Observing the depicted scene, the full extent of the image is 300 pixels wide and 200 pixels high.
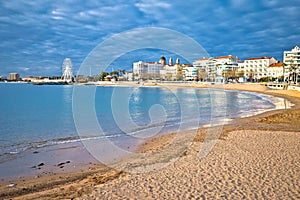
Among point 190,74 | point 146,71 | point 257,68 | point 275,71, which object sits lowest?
point 275,71

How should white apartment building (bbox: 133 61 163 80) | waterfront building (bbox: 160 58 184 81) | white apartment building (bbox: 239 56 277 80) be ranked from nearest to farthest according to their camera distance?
white apartment building (bbox: 239 56 277 80), white apartment building (bbox: 133 61 163 80), waterfront building (bbox: 160 58 184 81)

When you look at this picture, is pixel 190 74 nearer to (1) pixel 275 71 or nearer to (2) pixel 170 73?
(2) pixel 170 73

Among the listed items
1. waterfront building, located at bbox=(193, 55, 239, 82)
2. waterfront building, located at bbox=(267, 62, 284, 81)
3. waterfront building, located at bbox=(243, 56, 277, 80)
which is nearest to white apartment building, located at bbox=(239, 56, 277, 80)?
waterfront building, located at bbox=(243, 56, 277, 80)

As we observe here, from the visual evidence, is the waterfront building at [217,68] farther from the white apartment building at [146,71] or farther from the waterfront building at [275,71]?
the white apartment building at [146,71]

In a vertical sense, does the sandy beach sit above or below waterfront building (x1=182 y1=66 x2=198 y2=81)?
below

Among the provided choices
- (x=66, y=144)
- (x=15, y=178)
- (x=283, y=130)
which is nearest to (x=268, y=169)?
(x=283, y=130)

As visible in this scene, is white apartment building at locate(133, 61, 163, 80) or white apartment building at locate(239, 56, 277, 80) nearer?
white apartment building at locate(239, 56, 277, 80)

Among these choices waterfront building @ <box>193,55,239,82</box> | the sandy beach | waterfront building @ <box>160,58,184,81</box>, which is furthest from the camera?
waterfront building @ <box>160,58,184,81</box>

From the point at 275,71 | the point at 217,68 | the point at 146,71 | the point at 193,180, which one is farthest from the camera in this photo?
the point at 146,71

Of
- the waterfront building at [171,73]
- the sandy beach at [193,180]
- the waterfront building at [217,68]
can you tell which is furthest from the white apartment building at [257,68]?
the sandy beach at [193,180]

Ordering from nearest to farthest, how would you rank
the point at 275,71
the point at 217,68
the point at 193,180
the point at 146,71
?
the point at 193,180, the point at 275,71, the point at 217,68, the point at 146,71

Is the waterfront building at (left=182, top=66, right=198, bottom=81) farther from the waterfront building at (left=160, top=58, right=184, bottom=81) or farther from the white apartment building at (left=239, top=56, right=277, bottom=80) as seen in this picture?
the white apartment building at (left=239, top=56, right=277, bottom=80)

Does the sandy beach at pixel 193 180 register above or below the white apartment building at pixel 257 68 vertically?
below

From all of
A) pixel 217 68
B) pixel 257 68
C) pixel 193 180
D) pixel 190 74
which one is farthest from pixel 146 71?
pixel 193 180
